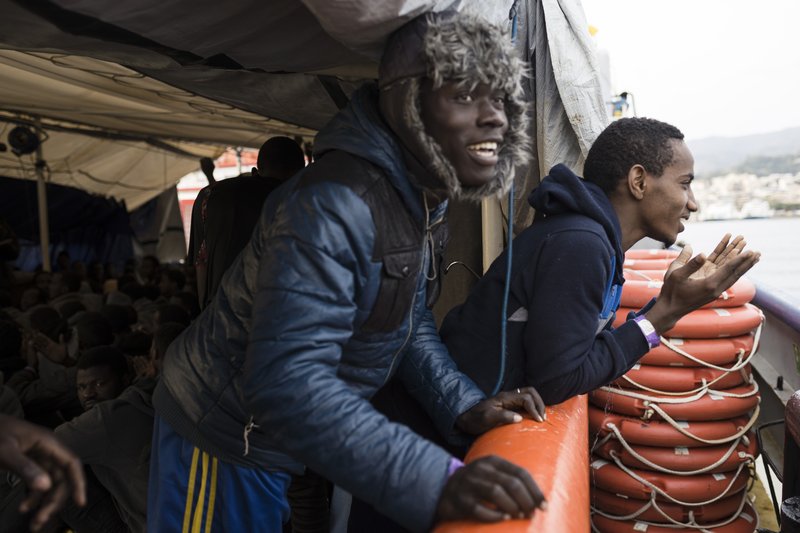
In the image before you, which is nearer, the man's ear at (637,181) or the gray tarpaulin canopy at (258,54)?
the gray tarpaulin canopy at (258,54)

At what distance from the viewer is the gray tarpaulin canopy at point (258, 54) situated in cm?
194

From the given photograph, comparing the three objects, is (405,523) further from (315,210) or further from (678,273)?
(678,273)

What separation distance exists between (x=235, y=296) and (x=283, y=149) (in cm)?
247

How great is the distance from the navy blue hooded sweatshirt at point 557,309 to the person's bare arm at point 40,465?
48.1 inches

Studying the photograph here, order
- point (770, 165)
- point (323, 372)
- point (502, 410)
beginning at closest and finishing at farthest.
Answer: point (323, 372), point (502, 410), point (770, 165)

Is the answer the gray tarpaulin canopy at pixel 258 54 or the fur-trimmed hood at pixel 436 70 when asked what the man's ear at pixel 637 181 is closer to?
the gray tarpaulin canopy at pixel 258 54

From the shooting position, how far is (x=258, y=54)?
8.13 ft

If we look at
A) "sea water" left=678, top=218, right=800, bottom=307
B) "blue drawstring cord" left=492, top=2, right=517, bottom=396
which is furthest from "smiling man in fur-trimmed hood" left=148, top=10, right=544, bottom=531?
"sea water" left=678, top=218, right=800, bottom=307

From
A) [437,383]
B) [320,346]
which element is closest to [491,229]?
[437,383]

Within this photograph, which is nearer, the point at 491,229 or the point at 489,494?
the point at 489,494

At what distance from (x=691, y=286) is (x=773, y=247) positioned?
5537 millimetres

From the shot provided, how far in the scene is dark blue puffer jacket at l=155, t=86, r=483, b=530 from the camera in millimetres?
1249

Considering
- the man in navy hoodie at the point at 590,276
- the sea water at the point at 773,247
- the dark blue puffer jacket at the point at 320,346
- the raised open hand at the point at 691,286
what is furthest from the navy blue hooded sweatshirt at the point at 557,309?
the sea water at the point at 773,247

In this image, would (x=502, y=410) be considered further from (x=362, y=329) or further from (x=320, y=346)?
(x=320, y=346)
